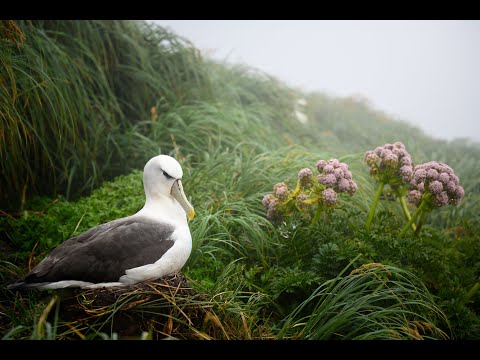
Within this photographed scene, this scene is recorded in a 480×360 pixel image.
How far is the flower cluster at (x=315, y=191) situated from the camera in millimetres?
3289

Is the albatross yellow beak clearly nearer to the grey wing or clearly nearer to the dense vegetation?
the grey wing

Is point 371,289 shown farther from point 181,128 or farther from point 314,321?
point 181,128

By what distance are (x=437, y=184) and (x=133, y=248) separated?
1.96m

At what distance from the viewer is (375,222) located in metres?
3.63

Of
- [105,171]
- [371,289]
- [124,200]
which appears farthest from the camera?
[105,171]

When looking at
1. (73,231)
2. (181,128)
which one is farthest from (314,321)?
(181,128)

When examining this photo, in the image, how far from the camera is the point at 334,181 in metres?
3.29

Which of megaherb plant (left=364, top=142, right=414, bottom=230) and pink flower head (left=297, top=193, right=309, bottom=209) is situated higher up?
megaherb plant (left=364, top=142, right=414, bottom=230)

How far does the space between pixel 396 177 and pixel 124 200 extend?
6.84 feet

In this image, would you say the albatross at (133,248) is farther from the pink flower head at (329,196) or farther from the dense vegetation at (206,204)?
the pink flower head at (329,196)

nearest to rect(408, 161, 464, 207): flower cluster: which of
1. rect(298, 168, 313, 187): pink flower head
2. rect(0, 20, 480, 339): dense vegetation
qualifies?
rect(0, 20, 480, 339): dense vegetation

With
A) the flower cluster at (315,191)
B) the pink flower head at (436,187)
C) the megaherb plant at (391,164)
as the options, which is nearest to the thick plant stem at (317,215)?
the flower cluster at (315,191)

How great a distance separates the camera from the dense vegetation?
2.91m

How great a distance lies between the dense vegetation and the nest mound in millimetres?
46
